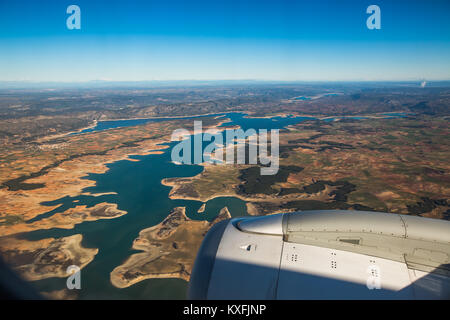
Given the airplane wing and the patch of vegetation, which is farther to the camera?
the patch of vegetation

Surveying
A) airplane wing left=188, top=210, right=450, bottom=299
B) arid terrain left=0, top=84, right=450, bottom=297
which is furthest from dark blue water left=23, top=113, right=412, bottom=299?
airplane wing left=188, top=210, right=450, bottom=299

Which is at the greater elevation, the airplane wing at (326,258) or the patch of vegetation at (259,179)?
the airplane wing at (326,258)

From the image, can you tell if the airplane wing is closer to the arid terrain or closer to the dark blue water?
the dark blue water

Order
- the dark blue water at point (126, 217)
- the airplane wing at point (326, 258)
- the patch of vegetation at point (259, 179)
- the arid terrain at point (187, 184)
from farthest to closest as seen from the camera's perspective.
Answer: the patch of vegetation at point (259, 179), the arid terrain at point (187, 184), the dark blue water at point (126, 217), the airplane wing at point (326, 258)

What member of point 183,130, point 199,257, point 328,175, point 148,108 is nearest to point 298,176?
point 328,175

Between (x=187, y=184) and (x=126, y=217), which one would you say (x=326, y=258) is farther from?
(x=187, y=184)

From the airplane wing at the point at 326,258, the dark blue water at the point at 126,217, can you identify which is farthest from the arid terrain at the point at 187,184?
the airplane wing at the point at 326,258

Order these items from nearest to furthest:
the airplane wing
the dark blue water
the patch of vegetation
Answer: the airplane wing
the dark blue water
the patch of vegetation

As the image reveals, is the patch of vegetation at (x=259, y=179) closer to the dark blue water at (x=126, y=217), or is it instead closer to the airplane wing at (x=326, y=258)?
the dark blue water at (x=126, y=217)

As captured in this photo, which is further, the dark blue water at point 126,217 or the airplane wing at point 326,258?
the dark blue water at point 126,217
